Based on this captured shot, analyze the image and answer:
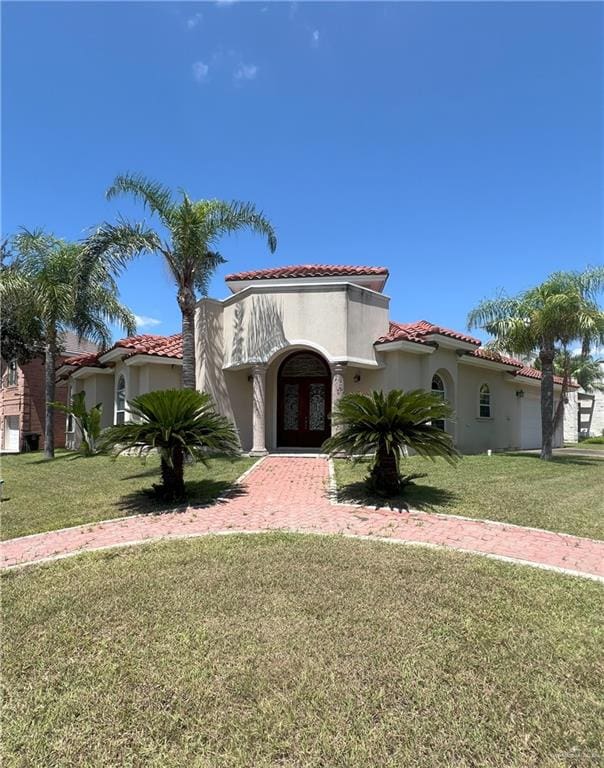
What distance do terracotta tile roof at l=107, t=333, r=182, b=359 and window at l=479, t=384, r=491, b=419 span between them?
13.4 m

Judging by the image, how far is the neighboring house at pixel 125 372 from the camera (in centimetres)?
1727

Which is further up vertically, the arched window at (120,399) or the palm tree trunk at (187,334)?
the palm tree trunk at (187,334)

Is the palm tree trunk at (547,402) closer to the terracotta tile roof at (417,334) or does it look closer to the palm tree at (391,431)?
the terracotta tile roof at (417,334)

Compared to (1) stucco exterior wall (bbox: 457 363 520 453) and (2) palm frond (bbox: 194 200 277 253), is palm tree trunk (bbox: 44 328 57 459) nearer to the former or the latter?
(2) palm frond (bbox: 194 200 277 253)

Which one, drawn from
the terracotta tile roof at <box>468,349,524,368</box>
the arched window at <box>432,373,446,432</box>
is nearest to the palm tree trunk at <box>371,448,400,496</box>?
the arched window at <box>432,373,446,432</box>

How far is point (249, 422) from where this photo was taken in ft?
57.0

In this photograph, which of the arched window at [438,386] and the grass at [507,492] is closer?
the grass at [507,492]

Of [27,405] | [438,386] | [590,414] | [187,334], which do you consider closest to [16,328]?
[27,405]

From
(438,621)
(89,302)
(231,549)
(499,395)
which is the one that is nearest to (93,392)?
(89,302)

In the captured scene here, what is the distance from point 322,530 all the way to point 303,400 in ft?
35.8

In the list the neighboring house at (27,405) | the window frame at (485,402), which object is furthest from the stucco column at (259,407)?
the neighboring house at (27,405)

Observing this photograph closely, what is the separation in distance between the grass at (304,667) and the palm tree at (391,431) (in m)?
A: 3.64

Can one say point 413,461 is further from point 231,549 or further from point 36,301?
point 36,301

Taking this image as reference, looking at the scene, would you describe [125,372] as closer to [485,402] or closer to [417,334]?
[417,334]
